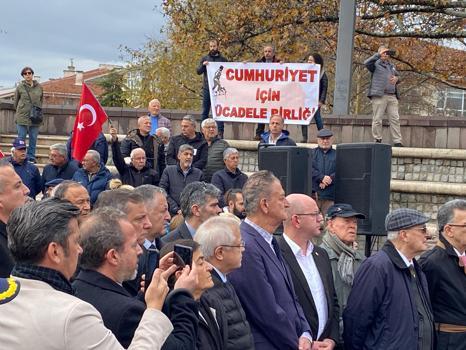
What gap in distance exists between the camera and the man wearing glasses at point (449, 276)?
20.6ft

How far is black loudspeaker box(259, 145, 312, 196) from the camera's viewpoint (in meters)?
8.34

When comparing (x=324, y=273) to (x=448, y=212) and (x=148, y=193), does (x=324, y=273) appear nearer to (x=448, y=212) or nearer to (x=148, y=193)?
(x=448, y=212)

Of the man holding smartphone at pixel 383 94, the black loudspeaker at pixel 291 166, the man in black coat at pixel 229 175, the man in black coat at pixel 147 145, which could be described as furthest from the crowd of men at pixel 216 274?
the man holding smartphone at pixel 383 94

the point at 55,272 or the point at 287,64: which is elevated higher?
the point at 287,64

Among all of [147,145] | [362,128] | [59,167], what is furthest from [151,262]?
[362,128]

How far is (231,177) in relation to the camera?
10.3 meters

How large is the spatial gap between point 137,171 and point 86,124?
38.0 inches

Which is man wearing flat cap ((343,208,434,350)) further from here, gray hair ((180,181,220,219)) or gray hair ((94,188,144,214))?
gray hair ((94,188,144,214))

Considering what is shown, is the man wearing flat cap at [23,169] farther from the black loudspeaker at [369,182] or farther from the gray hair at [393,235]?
the gray hair at [393,235]

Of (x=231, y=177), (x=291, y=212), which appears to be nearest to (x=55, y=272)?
(x=291, y=212)

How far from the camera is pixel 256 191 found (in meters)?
5.67

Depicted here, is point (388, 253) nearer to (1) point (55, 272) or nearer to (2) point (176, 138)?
(1) point (55, 272)

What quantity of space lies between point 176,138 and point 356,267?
5.43 m

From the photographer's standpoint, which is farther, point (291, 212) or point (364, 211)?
point (364, 211)
